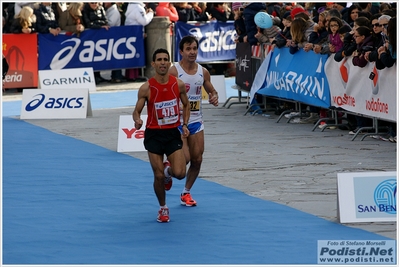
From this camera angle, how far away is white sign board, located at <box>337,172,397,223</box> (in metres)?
9.47

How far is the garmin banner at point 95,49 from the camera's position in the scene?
81.7 feet

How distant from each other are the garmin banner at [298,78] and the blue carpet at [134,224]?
14.4ft

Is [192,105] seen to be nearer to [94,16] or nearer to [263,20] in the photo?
[263,20]

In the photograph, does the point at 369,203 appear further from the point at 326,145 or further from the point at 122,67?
the point at 122,67

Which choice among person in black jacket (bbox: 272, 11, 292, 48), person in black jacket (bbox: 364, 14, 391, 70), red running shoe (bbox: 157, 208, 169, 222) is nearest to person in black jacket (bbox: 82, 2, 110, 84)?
→ person in black jacket (bbox: 272, 11, 292, 48)

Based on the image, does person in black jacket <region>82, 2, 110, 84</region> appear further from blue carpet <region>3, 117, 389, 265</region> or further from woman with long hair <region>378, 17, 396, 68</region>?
woman with long hair <region>378, 17, 396, 68</region>

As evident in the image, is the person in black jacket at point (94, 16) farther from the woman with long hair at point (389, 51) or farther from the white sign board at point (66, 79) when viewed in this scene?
the woman with long hair at point (389, 51)

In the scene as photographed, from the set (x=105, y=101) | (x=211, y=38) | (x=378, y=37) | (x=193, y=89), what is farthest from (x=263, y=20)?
(x=211, y=38)

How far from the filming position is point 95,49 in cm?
2569

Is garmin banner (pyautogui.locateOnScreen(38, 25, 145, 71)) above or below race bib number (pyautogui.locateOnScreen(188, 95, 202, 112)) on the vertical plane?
below

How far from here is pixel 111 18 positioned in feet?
85.6

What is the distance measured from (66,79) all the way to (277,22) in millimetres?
5770

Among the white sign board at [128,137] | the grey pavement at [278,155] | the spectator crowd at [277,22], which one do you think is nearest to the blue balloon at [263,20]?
the spectator crowd at [277,22]

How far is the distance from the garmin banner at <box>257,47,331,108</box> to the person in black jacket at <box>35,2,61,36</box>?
7.61 metres
